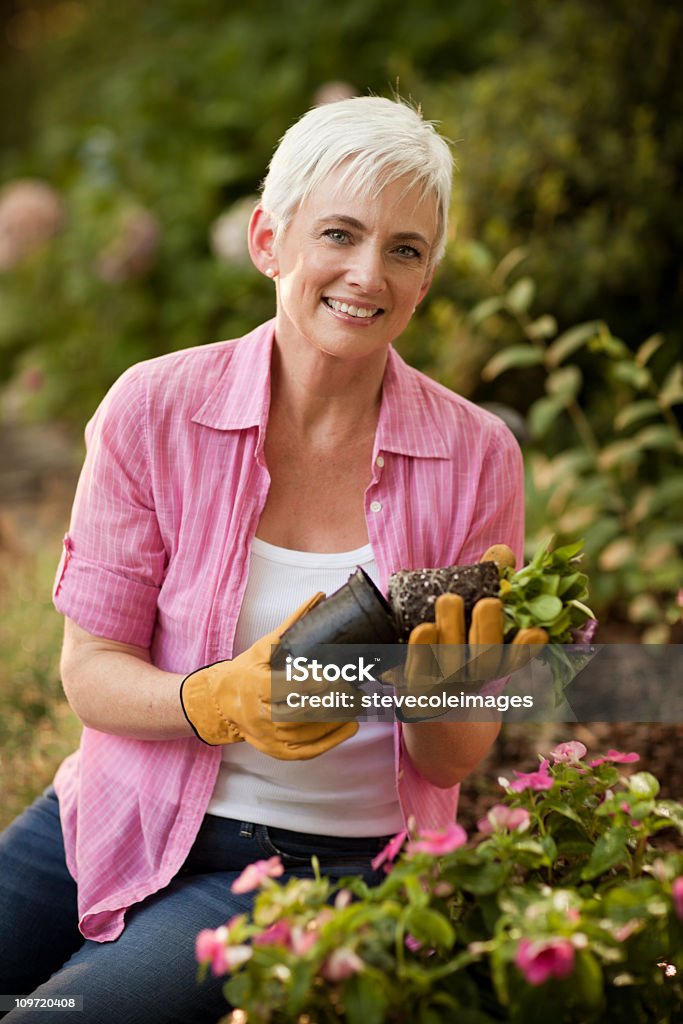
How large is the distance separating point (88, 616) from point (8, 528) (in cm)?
276

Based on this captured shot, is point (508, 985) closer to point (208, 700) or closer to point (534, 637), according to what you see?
point (534, 637)

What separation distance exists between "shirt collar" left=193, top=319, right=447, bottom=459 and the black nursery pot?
42 cm

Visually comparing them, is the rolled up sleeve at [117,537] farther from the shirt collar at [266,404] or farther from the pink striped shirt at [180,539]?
the shirt collar at [266,404]

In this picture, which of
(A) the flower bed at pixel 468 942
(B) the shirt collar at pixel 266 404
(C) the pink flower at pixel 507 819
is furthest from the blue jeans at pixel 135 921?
(B) the shirt collar at pixel 266 404

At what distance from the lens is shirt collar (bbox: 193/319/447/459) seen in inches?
64.3

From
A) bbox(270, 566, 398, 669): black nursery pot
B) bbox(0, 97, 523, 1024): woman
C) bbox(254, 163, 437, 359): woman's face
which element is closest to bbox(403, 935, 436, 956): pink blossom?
bbox(270, 566, 398, 669): black nursery pot

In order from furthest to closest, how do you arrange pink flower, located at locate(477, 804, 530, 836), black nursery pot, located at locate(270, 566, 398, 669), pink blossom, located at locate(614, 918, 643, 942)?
black nursery pot, located at locate(270, 566, 398, 669) < pink flower, located at locate(477, 804, 530, 836) < pink blossom, located at locate(614, 918, 643, 942)

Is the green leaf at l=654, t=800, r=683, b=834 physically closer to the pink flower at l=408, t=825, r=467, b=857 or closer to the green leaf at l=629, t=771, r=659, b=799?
the green leaf at l=629, t=771, r=659, b=799

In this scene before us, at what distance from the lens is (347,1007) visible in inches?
37.7

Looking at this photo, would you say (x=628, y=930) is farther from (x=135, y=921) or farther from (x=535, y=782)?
(x=135, y=921)

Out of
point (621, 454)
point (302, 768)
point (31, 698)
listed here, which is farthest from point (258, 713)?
point (621, 454)

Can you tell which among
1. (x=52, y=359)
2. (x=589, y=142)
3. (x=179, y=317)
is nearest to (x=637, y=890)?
(x=589, y=142)

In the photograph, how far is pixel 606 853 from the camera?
1.14m

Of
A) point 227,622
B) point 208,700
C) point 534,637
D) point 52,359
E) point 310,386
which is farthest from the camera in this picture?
point 52,359
